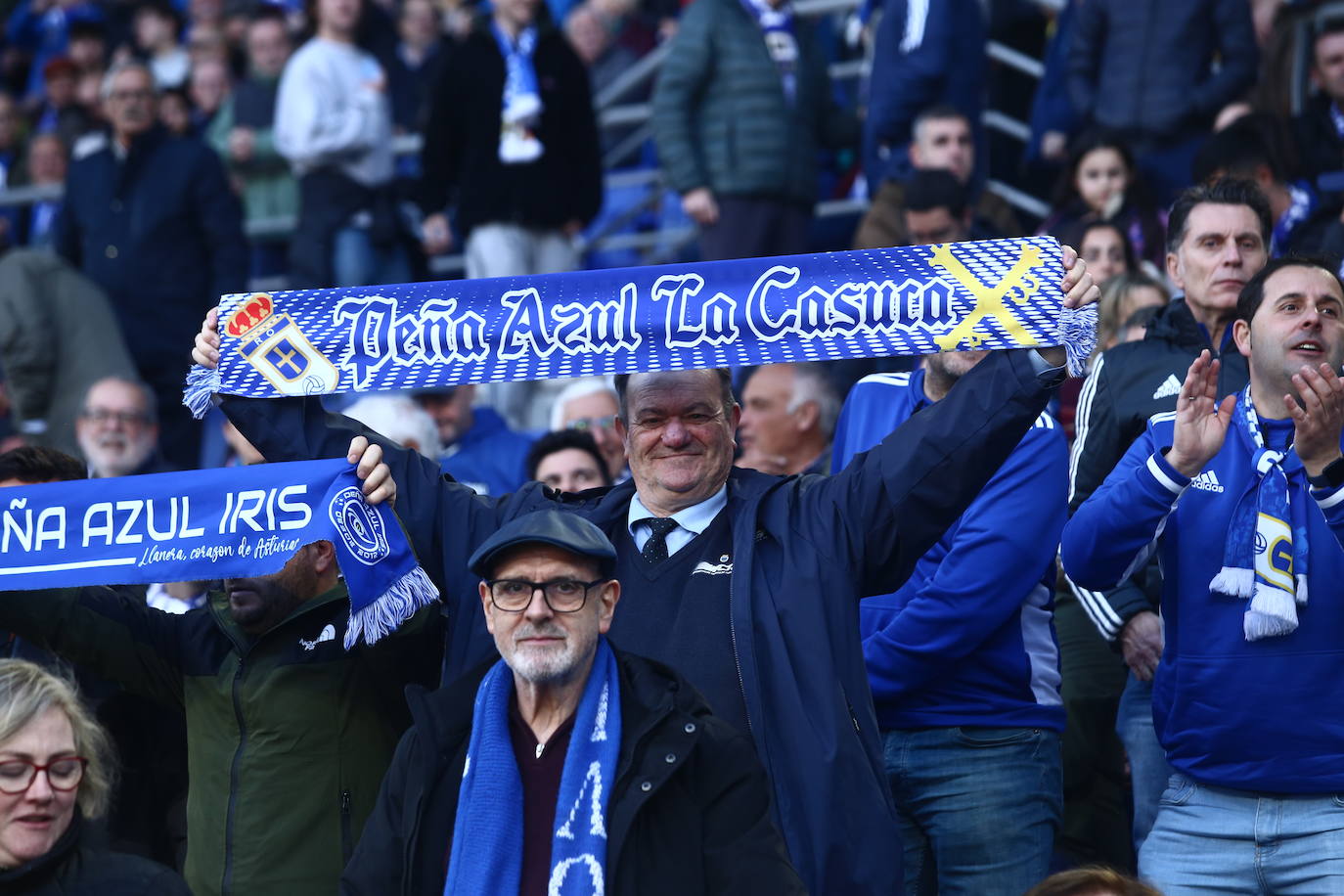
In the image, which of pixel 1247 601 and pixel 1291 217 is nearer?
pixel 1247 601

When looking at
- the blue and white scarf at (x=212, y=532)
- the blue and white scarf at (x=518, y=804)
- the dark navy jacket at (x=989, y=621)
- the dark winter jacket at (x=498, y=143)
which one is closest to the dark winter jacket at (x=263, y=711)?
the blue and white scarf at (x=212, y=532)

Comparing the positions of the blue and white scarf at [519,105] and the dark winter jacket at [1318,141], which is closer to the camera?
the dark winter jacket at [1318,141]

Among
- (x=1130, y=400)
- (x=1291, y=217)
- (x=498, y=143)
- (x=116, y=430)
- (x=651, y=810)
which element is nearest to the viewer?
(x=651, y=810)

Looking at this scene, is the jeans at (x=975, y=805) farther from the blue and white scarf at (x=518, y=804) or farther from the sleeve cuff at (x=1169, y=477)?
the blue and white scarf at (x=518, y=804)

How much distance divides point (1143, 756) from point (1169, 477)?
43.5 inches

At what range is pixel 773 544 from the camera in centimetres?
470

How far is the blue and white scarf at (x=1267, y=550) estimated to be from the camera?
14.9ft

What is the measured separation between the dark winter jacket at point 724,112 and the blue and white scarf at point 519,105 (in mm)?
721

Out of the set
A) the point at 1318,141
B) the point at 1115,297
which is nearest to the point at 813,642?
the point at 1115,297

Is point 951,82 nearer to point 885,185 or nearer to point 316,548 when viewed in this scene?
point 885,185

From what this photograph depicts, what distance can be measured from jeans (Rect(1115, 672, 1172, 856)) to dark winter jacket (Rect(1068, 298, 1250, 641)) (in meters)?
0.20

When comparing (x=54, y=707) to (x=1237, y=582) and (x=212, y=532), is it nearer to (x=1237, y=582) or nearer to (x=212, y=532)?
(x=212, y=532)

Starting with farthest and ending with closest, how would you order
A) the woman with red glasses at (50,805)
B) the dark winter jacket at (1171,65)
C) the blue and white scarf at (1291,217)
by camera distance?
the dark winter jacket at (1171,65) → the blue and white scarf at (1291,217) → the woman with red glasses at (50,805)

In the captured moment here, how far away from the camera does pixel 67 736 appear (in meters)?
4.30
